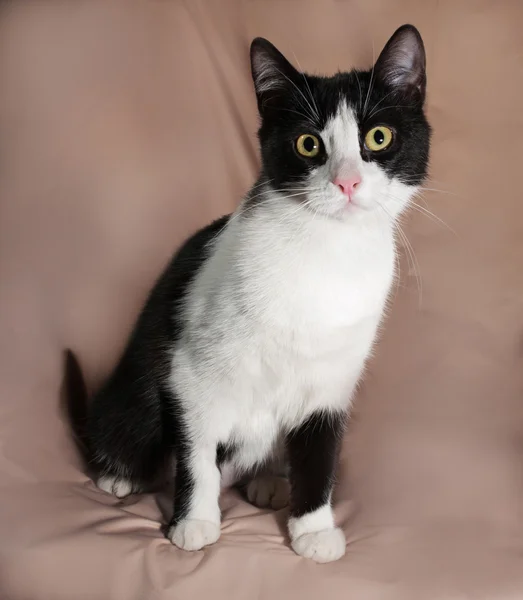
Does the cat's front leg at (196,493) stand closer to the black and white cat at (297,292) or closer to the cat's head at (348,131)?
the black and white cat at (297,292)

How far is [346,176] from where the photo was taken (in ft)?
2.76

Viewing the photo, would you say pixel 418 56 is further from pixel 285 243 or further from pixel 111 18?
pixel 111 18

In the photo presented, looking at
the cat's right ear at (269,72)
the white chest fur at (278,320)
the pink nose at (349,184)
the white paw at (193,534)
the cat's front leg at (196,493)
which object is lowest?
the white paw at (193,534)

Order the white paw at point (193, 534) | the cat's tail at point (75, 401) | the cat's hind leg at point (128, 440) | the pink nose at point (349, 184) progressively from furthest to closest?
the cat's tail at point (75, 401), the cat's hind leg at point (128, 440), the white paw at point (193, 534), the pink nose at point (349, 184)

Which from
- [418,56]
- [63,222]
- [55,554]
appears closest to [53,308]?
[63,222]

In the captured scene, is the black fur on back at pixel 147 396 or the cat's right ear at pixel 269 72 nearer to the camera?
the cat's right ear at pixel 269 72

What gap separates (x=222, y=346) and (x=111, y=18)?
69 cm

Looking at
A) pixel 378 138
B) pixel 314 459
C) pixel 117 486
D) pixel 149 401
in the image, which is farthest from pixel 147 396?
pixel 378 138

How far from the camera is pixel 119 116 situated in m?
1.28

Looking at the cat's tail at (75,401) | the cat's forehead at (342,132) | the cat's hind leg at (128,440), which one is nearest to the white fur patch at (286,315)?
the cat's forehead at (342,132)

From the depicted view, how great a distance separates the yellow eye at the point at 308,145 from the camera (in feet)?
2.99

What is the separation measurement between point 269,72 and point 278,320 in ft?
1.15

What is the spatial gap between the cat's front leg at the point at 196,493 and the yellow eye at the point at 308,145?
0.45 meters

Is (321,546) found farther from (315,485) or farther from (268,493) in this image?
(268,493)
